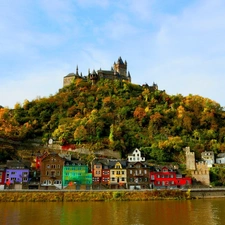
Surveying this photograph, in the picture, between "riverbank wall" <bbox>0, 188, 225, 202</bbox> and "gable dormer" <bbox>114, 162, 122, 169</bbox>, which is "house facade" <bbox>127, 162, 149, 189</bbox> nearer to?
"gable dormer" <bbox>114, 162, 122, 169</bbox>

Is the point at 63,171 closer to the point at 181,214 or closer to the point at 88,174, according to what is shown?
the point at 88,174

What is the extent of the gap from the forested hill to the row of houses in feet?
28.8

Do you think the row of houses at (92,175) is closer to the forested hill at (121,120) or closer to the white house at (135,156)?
the white house at (135,156)

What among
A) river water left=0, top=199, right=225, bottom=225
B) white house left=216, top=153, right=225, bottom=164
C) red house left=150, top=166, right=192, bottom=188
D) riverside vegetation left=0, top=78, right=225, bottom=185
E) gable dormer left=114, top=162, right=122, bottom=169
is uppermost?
riverside vegetation left=0, top=78, right=225, bottom=185

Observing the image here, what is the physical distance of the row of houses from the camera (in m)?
51.5

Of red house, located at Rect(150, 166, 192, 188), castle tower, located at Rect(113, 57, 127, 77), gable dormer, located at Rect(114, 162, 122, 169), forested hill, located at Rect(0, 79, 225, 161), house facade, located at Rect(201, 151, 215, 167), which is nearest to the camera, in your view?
red house, located at Rect(150, 166, 192, 188)

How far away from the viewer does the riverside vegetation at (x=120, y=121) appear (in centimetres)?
6469

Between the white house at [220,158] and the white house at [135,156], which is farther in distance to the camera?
the white house at [220,158]

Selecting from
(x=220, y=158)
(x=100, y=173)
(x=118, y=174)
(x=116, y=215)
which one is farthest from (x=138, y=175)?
(x=116, y=215)

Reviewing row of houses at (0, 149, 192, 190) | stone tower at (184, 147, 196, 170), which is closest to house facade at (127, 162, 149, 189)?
row of houses at (0, 149, 192, 190)

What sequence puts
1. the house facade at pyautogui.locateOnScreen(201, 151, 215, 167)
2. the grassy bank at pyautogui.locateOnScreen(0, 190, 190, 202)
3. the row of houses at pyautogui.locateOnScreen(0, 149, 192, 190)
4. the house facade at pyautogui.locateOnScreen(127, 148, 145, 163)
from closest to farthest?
the grassy bank at pyautogui.locateOnScreen(0, 190, 190, 202) → the row of houses at pyautogui.locateOnScreen(0, 149, 192, 190) → the house facade at pyautogui.locateOnScreen(127, 148, 145, 163) → the house facade at pyautogui.locateOnScreen(201, 151, 215, 167)

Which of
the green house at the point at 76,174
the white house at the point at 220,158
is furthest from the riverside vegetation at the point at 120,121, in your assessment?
the green house at the point at 76,174

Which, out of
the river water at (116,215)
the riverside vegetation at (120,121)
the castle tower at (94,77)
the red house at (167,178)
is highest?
the castle tower at (94,77)

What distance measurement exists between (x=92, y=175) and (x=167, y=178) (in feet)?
45.6
